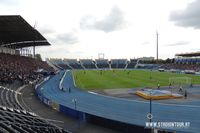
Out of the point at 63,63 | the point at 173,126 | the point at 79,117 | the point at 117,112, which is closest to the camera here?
the point at 173,126

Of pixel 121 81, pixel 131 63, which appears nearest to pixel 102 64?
pixel 131 63

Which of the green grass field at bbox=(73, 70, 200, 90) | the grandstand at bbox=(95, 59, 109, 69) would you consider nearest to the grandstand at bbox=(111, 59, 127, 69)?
the grandstand at bbox=(95, 59, 109, 69)

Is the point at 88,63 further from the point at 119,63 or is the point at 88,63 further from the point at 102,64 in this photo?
the point at 119,63

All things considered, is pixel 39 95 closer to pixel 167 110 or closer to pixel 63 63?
pixel 167 110

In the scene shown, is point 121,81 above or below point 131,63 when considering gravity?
below

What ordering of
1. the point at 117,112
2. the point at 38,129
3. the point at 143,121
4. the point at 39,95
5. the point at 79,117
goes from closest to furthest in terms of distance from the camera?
the point at 38,129 → the point at 143,121 → the point at 79,117 → the point at 117,112 → the point at 39,95

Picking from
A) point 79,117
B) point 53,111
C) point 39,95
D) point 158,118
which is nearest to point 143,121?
point 158,118

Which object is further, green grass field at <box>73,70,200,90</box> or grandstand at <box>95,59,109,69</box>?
grandstand at <box>95,59,109,69</box>

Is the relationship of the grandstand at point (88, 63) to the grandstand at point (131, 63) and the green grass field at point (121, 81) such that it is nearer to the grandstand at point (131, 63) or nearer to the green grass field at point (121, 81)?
the grandstand at point (131, 63)

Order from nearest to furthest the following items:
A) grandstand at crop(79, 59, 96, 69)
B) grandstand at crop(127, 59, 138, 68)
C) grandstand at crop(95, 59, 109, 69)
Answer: grandstand at crop(127, 59, 138, 68) < grandstand at crop(79, 59, 96, 69) < grandstand at crop(95, 59, 109, 69)

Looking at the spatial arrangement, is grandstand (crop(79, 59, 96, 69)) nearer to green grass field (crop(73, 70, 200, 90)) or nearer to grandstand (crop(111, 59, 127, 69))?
grandstand (crop(111, 59, 127, 69))

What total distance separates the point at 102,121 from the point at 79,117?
10.2 feet

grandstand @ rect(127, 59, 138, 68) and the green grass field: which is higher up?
grandstand @ rect(127, 59, 138, 68)

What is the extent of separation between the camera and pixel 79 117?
2536cm
